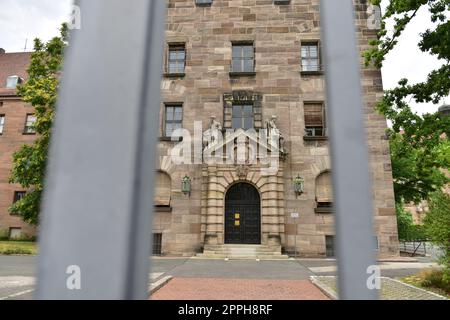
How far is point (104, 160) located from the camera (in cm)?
112

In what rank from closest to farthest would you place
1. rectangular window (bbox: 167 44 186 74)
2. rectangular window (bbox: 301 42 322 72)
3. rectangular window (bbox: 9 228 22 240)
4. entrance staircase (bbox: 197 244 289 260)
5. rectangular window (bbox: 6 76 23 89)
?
1. entrance staircase (bbox: 197 244 289 260)
2. rectangular window (bbox: 301 42 322 72)
3. rectangular window (bbox: 167 44 186 74)
4. rectangular window (bbox: 9 228 22 240)
5. rectangular window (bbox: 6 76 23 89)

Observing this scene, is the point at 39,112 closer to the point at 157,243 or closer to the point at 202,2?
the point at 157,243

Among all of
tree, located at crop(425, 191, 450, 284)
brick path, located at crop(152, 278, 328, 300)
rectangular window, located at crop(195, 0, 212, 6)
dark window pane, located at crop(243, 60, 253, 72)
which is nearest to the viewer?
brick path, located at crop(152, 278, 328, 300)

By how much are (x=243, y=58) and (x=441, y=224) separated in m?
14.4

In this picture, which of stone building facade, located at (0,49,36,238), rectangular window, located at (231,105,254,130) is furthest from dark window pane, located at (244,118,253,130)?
stone building facade, located at (0,49,36,238)

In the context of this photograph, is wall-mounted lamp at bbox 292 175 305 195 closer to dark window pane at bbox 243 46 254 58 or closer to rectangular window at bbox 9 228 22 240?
dark window pane at bbox 243 46 254 58

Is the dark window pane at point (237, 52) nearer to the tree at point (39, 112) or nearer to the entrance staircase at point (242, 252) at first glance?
the tree at point (39, 112)

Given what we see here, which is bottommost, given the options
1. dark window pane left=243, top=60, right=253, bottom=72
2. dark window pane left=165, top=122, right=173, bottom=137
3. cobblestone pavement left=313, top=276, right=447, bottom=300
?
cobblestone pavement left=313, top=276, right=447, bottom=300

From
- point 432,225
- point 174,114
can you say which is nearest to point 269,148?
point 174,114

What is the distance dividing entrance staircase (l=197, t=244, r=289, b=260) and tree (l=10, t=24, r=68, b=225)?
9484 millimetres

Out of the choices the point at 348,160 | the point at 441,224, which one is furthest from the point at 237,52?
the point at 348,160

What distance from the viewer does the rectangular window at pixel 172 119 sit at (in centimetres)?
1875

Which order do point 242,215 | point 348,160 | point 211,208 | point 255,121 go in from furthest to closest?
point 255,121 < point 242,215 < point 211,208 < point 348,160

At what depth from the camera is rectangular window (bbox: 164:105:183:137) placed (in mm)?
18752
